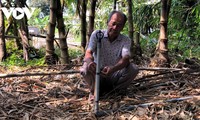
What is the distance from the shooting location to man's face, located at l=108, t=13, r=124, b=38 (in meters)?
2.91

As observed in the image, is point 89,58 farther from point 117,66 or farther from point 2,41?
point 2,41

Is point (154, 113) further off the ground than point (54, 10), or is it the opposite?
point (54, 10)

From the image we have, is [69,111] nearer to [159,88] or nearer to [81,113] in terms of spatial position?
[81,113]

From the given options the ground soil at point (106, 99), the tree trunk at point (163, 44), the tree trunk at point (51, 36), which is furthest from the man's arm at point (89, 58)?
the tree trunk at point (51, 36)

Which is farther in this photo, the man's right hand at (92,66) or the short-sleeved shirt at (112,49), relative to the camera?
the short-sleeved shirt at (112,49)

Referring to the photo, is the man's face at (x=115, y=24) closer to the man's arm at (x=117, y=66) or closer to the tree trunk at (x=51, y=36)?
the man's arm at (x=117, y=66)

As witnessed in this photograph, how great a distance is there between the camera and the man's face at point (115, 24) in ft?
9.55

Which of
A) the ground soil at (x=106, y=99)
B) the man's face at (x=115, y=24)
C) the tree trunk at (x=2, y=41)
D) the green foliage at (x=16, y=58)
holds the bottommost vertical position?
the green foliage at (x=16, y=58)

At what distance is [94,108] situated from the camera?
2.81 meters

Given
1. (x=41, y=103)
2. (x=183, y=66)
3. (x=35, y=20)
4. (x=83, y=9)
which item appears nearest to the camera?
(x=41, y=103)

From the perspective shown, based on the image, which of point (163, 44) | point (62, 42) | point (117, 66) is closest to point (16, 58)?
point (62, 42)

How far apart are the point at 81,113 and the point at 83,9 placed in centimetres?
327

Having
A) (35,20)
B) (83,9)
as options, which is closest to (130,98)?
(83,9)

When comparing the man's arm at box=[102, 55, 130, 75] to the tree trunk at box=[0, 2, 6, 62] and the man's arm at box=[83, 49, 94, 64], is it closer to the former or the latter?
the man's arm at box=[83, 49, 94, 64]
